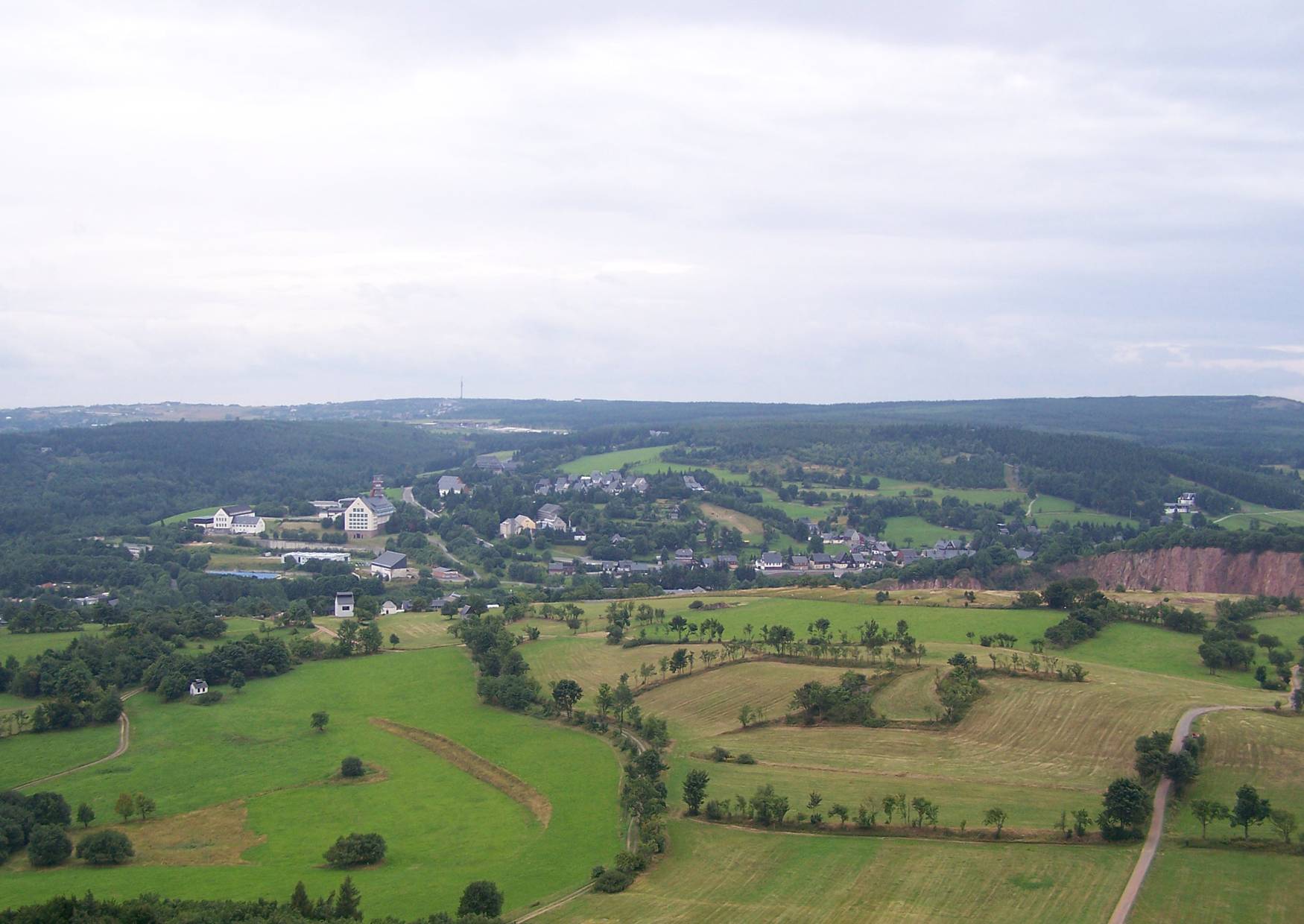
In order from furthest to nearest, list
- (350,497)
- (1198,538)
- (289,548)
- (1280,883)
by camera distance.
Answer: (350,497)
(289,548)
(1198,538)
(1280,883)

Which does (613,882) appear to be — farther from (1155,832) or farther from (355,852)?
(1155,832)

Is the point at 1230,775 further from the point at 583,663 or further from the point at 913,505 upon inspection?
the point at 913,505

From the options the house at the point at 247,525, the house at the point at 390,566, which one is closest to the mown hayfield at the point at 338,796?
the house at the point at 390,566

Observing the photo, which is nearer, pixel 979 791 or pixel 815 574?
pixel 979 791

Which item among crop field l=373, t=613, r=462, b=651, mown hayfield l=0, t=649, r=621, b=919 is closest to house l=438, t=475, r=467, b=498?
crop field l=373, t=613, r=462, b=651

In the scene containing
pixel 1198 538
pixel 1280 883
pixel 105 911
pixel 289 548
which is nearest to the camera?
pixel 105 911

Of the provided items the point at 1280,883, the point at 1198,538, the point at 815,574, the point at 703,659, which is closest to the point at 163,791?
the point at 703,659

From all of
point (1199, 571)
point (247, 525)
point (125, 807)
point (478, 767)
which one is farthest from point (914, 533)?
point (125, 807)
